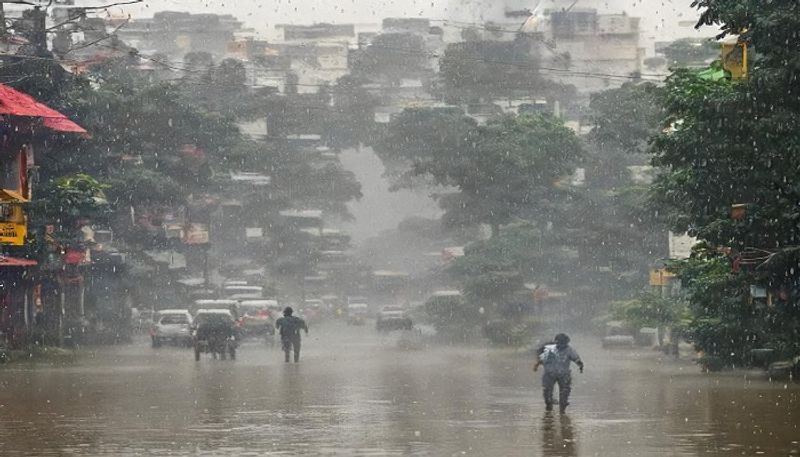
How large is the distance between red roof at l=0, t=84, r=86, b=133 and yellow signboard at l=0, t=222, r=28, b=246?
3634 millimetres

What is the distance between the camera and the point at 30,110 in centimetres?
4644

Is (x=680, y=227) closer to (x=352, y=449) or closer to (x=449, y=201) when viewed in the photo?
(x=352, y=449)

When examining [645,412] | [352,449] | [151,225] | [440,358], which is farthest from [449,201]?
[352,449]

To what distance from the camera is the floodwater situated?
19516mm

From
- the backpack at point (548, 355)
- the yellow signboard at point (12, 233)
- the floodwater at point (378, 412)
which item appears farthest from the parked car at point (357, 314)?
the backpack at point (548, 355)

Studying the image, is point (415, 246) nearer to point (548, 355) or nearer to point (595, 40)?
point (595, 40)

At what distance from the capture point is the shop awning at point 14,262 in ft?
153

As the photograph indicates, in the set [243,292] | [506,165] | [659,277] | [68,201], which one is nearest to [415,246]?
[243,292]

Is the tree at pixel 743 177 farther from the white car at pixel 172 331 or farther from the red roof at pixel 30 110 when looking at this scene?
the white car at pixel 172 331

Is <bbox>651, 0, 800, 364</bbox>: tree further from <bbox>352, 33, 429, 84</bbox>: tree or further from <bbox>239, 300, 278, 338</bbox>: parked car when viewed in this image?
<bbox>352, 33, 429, 84</bbox>: tree

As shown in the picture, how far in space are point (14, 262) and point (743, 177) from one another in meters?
22.8

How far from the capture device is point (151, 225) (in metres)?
72.6

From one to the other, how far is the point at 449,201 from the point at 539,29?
187ft

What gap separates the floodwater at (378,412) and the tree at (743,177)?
1456mm
